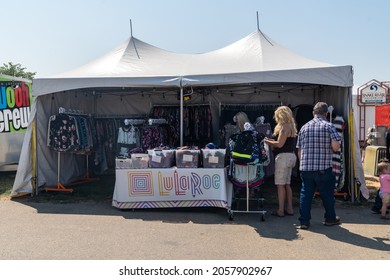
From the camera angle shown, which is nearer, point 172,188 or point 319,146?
point 319,146

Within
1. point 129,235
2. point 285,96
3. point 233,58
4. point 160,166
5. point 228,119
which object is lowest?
point 129,235

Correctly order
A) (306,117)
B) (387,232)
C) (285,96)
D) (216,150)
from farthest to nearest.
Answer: (285,96) → (306,117) → (216,150) → (387,232)

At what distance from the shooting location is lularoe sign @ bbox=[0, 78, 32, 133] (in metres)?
9.75

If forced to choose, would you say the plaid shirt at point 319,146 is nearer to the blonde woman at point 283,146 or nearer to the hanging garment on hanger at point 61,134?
the blonde woman at point 283,146

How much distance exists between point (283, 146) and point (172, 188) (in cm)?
200

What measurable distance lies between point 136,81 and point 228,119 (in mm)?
2992

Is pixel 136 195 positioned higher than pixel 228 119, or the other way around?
pixel 228 119

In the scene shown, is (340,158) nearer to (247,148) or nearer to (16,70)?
(247,148)

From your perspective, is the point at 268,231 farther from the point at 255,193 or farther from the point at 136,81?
the point at 136,81

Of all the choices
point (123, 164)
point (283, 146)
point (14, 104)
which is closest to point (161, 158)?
point (123, 164)

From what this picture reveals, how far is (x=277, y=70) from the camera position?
6.78m

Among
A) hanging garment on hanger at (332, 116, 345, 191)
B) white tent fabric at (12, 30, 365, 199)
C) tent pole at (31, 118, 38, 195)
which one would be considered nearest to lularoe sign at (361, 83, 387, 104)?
white tent fabric at (12, 30, 365, 199)

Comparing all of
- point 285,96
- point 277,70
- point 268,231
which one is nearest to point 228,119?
point 285,96

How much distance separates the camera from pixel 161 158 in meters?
6.42
